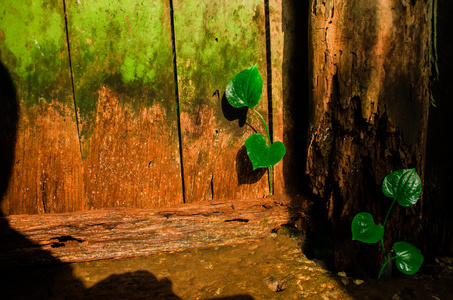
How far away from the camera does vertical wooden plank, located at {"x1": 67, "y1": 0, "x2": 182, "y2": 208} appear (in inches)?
42.6

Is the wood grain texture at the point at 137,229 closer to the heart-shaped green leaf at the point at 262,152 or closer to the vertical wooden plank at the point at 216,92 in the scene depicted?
the vertical wooden plank at the point at 216,92

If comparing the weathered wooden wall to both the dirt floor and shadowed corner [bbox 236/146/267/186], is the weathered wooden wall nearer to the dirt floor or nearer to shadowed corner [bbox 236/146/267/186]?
shadowed corner [bbox 236/146/267/186]

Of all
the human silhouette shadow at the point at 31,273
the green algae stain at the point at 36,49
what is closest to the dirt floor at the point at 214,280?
the human silhouette shadow at the point at 31,273

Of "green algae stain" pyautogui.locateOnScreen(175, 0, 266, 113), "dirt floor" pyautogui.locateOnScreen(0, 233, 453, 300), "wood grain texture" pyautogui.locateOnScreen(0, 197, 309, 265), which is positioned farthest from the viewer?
"green algae stain" pyautogui.locateOnScreen(175, 0, 266, 113)

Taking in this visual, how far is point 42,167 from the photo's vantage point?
1.11 meters

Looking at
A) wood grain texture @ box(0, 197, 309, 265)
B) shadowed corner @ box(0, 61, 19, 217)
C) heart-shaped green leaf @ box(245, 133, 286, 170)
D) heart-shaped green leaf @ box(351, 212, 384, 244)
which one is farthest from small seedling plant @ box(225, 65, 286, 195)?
shadowed corner @ box(0, 61, 19, 217)

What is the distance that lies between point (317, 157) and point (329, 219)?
242 millimetres

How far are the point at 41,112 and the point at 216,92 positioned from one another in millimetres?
672

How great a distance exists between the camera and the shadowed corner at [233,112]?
1185 mm

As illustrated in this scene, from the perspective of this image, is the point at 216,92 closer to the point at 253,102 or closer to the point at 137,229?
the point at 253,102


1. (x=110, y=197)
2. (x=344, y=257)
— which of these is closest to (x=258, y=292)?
(x=344, y=257)

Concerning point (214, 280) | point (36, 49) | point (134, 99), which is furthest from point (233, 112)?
point (36, 49)

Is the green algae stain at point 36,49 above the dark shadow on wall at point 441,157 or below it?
above

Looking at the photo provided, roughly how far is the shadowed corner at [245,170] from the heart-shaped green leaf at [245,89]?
0.66 ft
